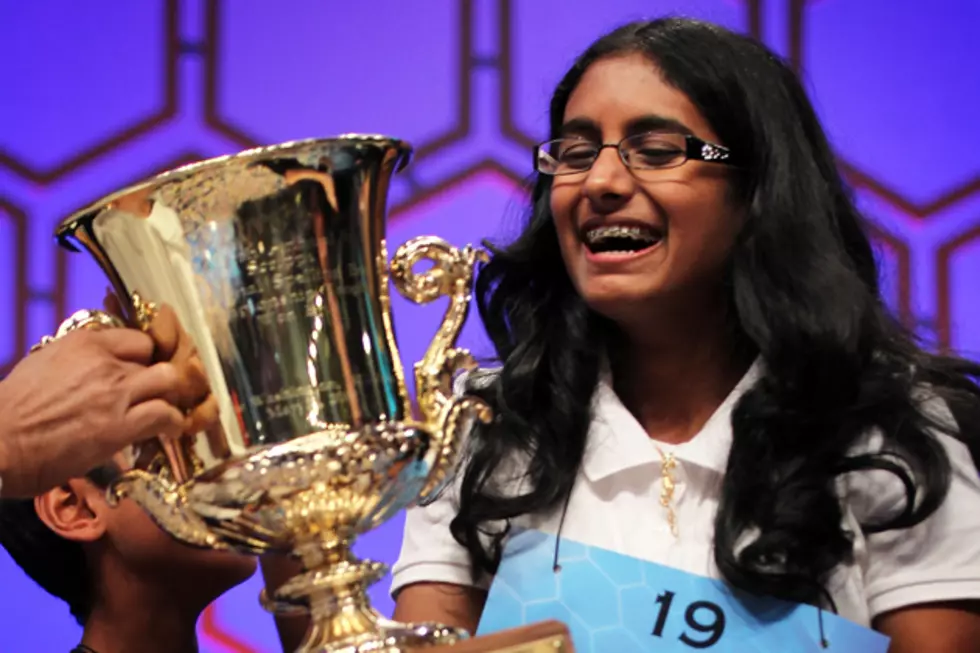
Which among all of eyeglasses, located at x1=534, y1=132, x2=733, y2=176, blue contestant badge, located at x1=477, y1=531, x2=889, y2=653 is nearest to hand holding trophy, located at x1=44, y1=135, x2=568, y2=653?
blue contestant badge, located at x1=477, y1=531, x2=889, y2=653

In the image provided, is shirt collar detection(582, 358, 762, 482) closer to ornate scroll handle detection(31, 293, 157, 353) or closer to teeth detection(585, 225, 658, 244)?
teeth detection(585, 225, 658, 244)

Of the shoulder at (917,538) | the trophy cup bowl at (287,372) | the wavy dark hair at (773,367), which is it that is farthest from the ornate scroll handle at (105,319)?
the shoulder at (917,538)

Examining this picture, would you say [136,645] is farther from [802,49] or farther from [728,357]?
[802,49]

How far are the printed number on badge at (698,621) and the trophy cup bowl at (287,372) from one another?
0.21 metres

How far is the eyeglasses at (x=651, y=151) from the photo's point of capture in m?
1.32

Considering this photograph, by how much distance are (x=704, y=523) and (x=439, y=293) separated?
309 millimetres

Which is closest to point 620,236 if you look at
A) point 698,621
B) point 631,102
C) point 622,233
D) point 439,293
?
point 622,233

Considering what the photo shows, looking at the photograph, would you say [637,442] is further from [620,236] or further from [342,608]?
[342,608]

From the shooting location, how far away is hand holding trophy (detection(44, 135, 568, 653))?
106 centimetres

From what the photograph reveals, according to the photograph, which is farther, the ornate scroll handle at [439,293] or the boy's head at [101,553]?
the boy's head at [101,553]

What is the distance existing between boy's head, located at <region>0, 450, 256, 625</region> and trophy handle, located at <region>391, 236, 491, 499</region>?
0.49m

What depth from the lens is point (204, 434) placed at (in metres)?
1.09

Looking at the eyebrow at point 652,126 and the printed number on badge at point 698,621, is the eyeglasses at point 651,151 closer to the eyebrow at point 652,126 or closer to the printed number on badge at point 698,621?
the eyebrow at point 652,126

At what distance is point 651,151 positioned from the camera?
1.32m
